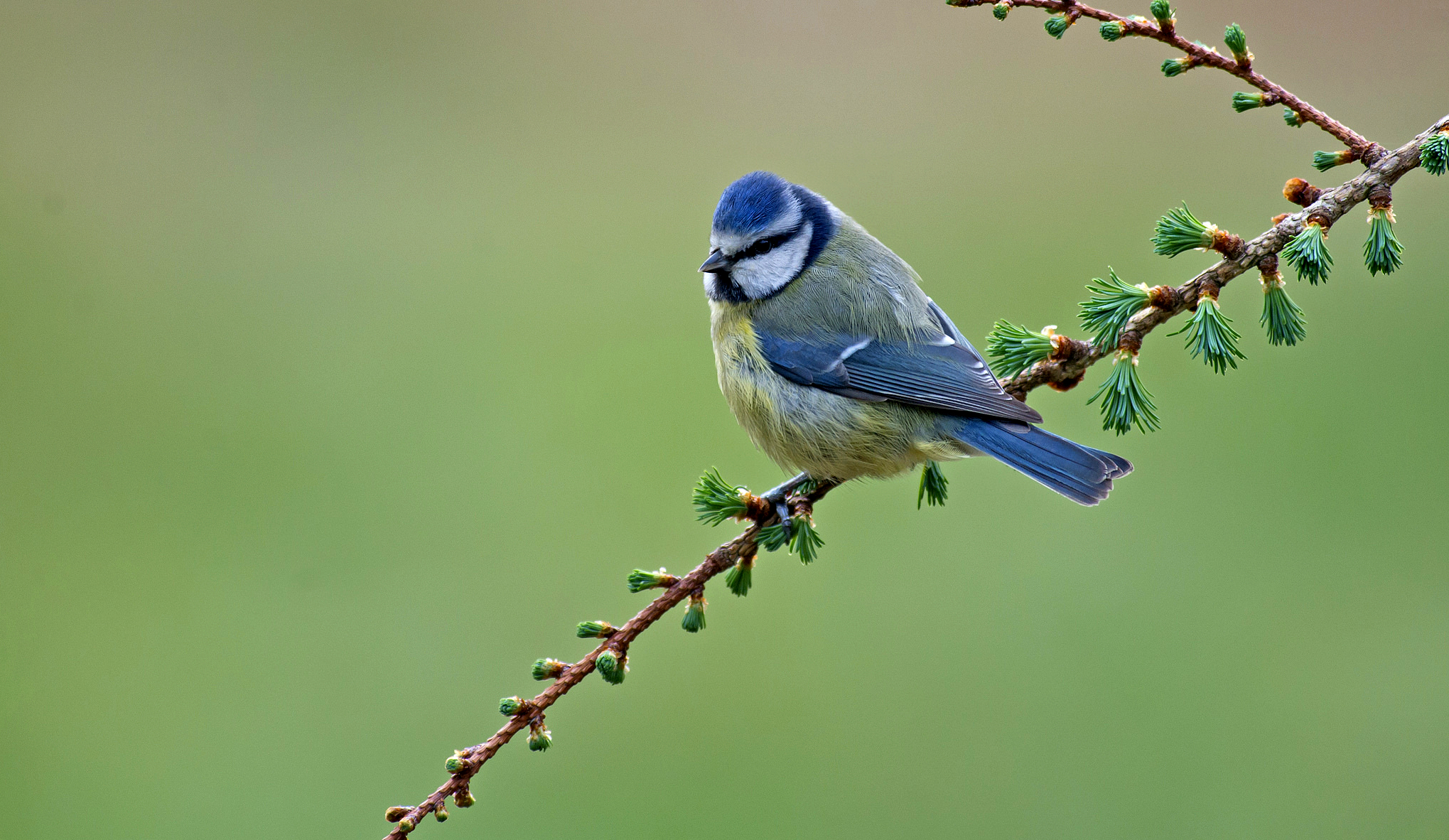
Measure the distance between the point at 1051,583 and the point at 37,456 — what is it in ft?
16.1

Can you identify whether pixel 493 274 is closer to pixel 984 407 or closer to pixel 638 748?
pixel 638 748

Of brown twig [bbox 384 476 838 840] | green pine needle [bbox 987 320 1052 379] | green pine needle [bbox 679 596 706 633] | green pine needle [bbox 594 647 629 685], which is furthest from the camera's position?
green pine needle [bbox 987 320 1052 379]

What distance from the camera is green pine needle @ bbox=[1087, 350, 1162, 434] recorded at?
192 cm

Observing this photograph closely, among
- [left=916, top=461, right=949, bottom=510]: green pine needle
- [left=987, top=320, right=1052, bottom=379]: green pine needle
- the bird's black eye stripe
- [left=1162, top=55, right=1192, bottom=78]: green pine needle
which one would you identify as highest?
the bird's black eye stripe

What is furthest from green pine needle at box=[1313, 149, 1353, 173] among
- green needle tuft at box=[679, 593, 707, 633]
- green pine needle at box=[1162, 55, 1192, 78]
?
green needle tuft at box=[679, 593, 707, 633]

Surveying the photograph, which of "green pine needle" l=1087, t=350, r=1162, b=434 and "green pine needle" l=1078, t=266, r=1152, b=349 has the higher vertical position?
"green pine needle" l=1078, t=266, r=1152, b=349

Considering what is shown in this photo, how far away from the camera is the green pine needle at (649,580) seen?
6.22ft

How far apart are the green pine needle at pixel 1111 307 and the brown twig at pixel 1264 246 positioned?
2 cm

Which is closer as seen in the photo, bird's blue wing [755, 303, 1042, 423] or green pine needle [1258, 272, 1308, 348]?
green pine needle [1258, 272, 1308, 348]

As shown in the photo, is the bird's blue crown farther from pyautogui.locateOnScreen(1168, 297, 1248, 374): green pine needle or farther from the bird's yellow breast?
pyautogui.locateOnScreen(1168, 297, 1248, 374): green pine needle

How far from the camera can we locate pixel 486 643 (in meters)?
4.28

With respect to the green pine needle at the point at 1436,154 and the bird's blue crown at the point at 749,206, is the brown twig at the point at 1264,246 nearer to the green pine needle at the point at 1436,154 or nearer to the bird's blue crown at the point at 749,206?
the green pine needle at the point at 1436,154

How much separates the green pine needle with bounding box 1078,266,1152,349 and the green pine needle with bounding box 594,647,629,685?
1.05 meters

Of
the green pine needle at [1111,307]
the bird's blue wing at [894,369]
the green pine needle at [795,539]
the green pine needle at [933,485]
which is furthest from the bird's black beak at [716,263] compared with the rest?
the green pine needle at [1111,307]
